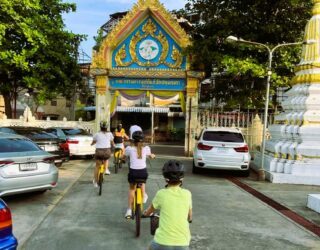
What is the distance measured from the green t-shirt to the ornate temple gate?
16817 mm

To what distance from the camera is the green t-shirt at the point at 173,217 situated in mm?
3588

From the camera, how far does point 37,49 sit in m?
20.7

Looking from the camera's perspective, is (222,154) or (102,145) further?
(222,154)

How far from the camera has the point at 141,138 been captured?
6.67 metres

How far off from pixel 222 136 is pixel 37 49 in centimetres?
1230

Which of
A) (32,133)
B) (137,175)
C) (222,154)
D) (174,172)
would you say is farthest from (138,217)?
(32,133)

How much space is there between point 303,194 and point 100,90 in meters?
13.4

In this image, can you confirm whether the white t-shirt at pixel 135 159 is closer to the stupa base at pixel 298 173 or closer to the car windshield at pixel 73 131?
the stupa base at pixel 298 173

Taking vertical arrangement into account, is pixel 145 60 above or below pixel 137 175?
above

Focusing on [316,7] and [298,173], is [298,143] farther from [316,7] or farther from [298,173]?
[316,7]

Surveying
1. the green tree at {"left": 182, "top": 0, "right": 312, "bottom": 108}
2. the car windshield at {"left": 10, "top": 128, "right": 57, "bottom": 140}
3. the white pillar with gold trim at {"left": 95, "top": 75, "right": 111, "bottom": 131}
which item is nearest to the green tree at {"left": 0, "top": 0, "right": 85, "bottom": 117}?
the white pillar with gold trim at {"left": 95, "top": 75, "right": 111, "bottom": 131}

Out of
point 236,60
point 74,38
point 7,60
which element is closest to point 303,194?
point 236,60

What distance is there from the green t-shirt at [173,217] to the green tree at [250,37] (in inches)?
564

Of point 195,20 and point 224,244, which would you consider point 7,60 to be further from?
point 224,244
